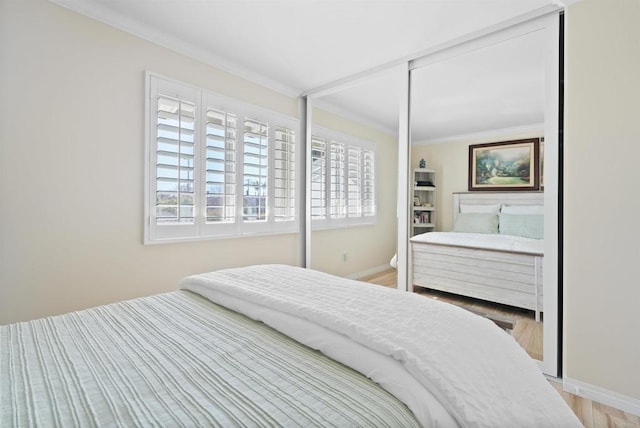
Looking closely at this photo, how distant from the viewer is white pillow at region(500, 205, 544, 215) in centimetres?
198

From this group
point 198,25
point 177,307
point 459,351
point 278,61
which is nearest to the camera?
point 459,351

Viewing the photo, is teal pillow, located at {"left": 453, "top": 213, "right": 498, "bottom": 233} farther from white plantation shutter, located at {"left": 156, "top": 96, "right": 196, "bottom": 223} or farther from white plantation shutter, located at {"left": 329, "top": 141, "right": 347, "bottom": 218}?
white plantation shutter, located at {"left": 156, "top": 96, "right": 196, "bottom": 223}

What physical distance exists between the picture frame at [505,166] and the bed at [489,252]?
0.22 feet

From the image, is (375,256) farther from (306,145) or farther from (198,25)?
(198,25)

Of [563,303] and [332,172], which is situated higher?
[332,172]

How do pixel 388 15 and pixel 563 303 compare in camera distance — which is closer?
pixel 563 303

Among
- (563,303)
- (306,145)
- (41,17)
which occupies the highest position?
(41,17)

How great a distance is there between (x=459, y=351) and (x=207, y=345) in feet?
2.53

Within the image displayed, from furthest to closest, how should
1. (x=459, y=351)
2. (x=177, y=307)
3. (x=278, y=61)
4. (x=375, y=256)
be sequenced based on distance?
(x=375, y=256)
(x=278, y=61)
(x=177, y=307)
(x=459, y=351)

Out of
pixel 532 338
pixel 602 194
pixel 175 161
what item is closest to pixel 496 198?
pixel 602 194

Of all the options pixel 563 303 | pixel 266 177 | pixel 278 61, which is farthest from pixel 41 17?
pixel 563 303

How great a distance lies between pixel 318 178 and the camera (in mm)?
3471

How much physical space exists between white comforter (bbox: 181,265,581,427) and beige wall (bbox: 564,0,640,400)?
1.15 meters

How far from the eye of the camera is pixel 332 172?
340 centimetres
